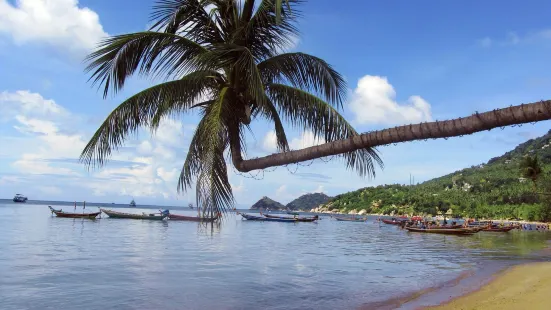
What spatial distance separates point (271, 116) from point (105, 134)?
2.12 meters

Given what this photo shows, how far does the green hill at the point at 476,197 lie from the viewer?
9306cm

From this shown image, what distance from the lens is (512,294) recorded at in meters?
12.3

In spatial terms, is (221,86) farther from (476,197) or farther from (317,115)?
(476,197)

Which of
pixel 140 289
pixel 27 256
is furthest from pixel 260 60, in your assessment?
pixel 27 256

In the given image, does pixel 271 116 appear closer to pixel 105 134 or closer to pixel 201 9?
pixel 201 9

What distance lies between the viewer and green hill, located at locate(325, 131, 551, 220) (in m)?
93.1

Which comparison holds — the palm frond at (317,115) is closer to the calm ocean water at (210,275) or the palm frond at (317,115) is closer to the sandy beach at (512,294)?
the calm ocean water at (210,275)

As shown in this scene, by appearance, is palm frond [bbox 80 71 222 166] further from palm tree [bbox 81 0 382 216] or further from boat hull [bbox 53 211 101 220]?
boat hull [bbox 53 211 101 220]

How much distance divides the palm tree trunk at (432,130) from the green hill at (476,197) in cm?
7290

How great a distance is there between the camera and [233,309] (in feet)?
44.6

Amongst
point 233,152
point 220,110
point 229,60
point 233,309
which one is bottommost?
point 233,309

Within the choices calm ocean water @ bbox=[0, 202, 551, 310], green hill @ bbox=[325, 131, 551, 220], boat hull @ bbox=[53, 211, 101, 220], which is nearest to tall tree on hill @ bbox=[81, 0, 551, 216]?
calm ocean water @ bbox=[0, 202, 551, 310]

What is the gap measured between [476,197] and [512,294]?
11732cm

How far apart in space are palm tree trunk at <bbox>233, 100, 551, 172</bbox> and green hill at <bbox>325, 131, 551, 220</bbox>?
7290 centimetres
